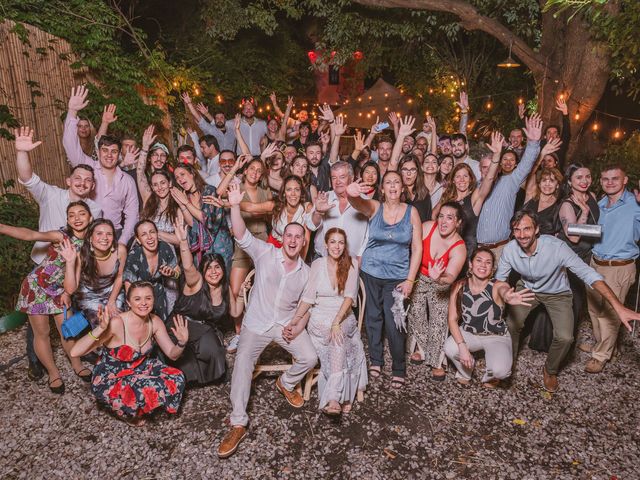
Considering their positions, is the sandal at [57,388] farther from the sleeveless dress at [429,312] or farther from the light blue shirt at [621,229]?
the light blue shirt at [621,229]

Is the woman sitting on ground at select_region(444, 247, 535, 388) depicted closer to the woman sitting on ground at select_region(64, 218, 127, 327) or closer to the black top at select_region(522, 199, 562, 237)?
the black top at select_region(522, 199, 562, 237)

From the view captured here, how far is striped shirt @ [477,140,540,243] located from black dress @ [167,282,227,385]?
294 centimetres

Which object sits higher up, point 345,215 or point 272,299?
point 345,215

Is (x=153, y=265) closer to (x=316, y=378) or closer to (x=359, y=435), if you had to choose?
(x=316, y=378)

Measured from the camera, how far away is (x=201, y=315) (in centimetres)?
392

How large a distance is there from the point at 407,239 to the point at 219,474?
2.42 metres

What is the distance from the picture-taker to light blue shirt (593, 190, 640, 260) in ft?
13.7

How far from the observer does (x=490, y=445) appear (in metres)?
3.33

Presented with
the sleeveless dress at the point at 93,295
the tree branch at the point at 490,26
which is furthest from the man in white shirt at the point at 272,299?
the tree branch at the point at 490,26

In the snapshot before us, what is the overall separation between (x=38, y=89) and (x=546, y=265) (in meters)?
7.37

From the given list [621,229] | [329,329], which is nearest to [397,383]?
[329,329]

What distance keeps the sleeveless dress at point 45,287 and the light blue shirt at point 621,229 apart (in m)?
5.06

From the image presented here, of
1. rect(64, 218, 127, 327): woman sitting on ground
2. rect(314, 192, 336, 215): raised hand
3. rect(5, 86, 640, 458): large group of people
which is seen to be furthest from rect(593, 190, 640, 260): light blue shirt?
rect(64, 218, 127, 327): woman sitting on ground

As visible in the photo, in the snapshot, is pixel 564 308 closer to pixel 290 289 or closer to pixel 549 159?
pixel 549 159
